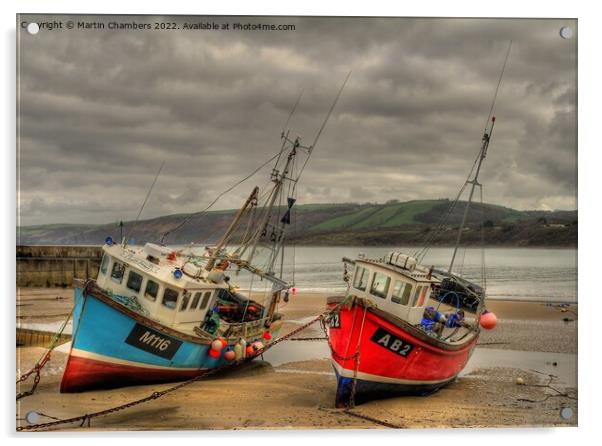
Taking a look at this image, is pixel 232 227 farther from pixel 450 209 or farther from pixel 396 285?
pixel 450 209

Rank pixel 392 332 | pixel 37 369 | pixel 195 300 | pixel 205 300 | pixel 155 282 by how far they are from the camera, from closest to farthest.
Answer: pixel 37 369 < pixel 392 332 < pixel 155 282 < pixel 195 300 < pixel 205 300

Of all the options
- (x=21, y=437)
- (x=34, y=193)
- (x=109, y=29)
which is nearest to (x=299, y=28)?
(x=109, y=29)

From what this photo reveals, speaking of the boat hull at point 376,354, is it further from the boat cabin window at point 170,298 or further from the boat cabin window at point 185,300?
the boat cabin window at point 170,298

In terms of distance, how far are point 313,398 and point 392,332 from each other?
1.47 m

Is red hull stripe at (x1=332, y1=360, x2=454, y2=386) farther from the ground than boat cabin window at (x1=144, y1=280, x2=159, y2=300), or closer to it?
closer to it

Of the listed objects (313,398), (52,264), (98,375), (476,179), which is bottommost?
(313,398)

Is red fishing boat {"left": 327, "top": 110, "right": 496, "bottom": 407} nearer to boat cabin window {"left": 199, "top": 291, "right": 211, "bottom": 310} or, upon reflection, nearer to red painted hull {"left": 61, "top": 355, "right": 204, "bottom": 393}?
boat cabin window {"left": 199, "top": 291, "right": 211, "bottom": 310}

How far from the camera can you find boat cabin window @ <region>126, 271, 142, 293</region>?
8.71 meters

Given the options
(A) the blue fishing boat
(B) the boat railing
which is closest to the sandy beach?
(A) the blue fishing boat

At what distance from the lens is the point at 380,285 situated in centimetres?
853

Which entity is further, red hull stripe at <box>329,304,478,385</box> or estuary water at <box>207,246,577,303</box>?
estuary water at <box>207,246,577,303</box>

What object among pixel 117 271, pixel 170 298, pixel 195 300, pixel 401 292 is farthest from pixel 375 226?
pixel 117 271

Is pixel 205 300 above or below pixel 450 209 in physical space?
below

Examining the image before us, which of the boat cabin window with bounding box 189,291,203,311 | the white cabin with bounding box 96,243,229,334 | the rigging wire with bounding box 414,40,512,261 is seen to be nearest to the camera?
the rigging wire with bounding box 414,40,512,261
